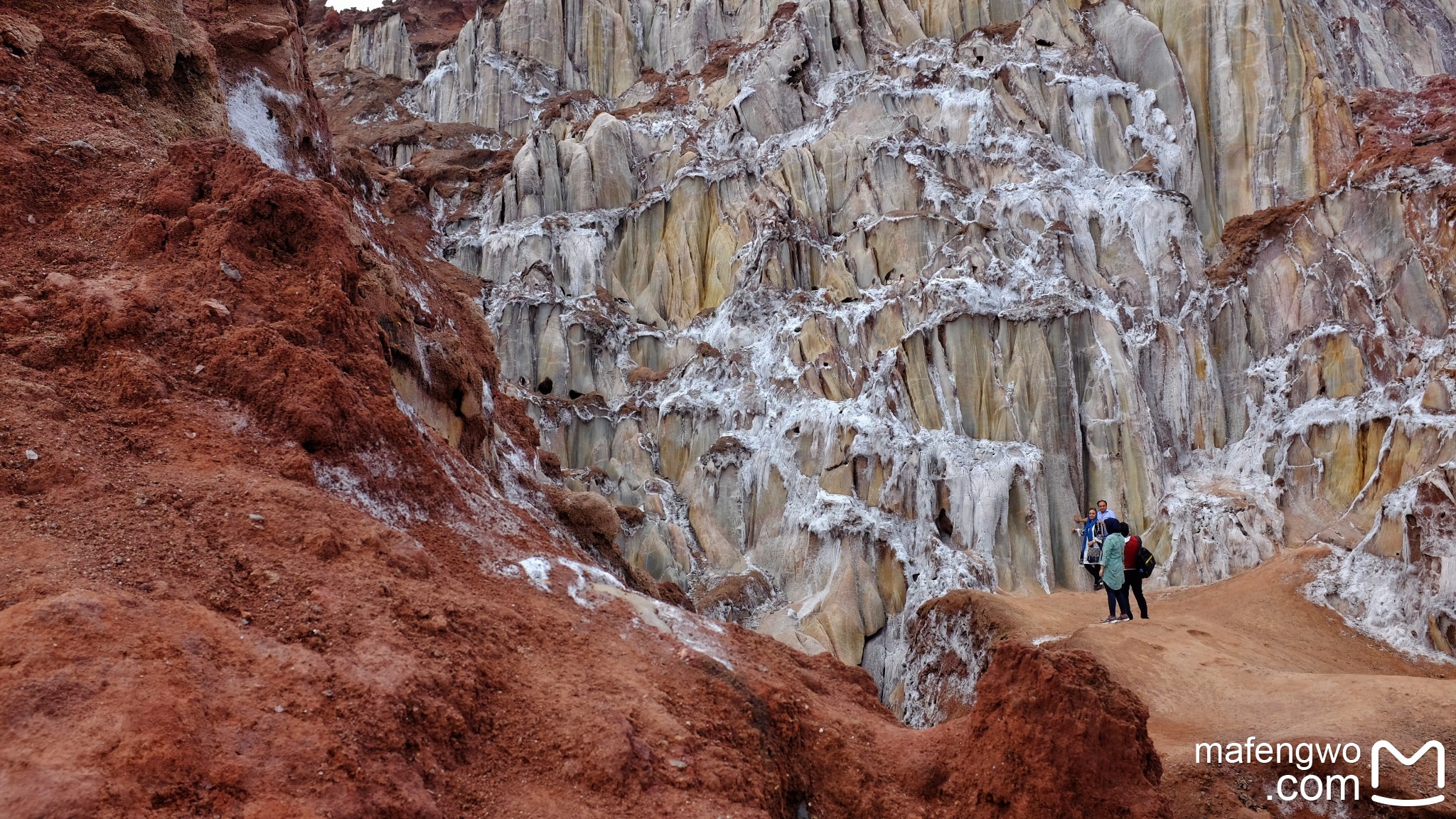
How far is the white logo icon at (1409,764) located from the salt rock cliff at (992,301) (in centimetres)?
656

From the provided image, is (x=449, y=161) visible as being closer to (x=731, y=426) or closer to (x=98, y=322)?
(x=731, y=426)

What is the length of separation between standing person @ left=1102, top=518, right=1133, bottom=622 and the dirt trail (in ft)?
1.48

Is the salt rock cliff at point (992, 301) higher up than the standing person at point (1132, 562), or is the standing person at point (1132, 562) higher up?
the salt rock cliff at point (992, 301)

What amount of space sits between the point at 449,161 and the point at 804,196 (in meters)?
17.1

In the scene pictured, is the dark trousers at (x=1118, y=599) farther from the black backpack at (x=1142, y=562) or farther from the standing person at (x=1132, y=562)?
the black backpack at (x=1142, y=562)

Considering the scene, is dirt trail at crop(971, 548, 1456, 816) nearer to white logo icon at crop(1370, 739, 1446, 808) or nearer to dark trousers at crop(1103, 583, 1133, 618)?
white logo icon at crop(1370, 739, 1446, 808)

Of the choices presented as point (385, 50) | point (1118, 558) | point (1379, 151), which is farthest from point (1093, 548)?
point (385, 50)

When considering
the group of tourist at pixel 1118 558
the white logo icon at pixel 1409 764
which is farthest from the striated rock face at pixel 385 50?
the white logo icon at pixel 1409 764

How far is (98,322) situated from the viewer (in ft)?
24.6

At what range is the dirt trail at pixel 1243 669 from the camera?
28.0ft

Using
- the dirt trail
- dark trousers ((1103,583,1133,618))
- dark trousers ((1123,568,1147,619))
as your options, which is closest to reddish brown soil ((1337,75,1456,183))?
the dirt trail

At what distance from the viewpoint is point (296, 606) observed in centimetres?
584

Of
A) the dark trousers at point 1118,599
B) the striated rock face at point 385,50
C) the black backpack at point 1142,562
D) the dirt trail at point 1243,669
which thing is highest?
the striated rock face at point 385,50

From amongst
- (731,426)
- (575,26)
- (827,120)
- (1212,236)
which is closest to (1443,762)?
(731,426)
